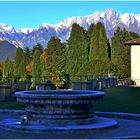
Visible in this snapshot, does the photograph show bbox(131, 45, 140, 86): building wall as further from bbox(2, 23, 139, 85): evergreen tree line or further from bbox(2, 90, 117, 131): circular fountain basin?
bbox(2, 90, 117, 131): circular fountain basin

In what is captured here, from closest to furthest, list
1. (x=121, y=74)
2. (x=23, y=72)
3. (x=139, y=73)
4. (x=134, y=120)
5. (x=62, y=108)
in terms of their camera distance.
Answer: (x=62, y=108), (x=134, y=120), (x=139, y=73), (x=121, y=74), (x=23, y=72)

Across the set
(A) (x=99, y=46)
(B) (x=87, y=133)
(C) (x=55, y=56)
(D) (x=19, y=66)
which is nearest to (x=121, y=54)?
(A) (x=99, y=46)

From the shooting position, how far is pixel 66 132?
920 centimetres

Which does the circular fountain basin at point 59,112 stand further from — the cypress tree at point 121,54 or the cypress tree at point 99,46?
the cypress tree at point 121,54

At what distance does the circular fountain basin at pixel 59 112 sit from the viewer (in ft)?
32.4

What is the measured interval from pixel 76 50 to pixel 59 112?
131 feet

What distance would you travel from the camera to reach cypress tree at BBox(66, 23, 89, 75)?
49.1m

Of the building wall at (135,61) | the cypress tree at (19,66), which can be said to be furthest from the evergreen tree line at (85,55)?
the cypress tree at (19,66)

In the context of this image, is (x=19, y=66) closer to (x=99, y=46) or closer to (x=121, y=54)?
(x=99, y=46)

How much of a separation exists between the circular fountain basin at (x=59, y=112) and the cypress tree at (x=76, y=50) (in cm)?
3834

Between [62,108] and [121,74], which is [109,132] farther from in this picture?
[121,74]

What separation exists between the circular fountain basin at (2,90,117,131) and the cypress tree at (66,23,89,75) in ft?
126

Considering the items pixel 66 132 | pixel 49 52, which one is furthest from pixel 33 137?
pixel 49 52

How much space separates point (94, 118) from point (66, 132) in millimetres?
1707
